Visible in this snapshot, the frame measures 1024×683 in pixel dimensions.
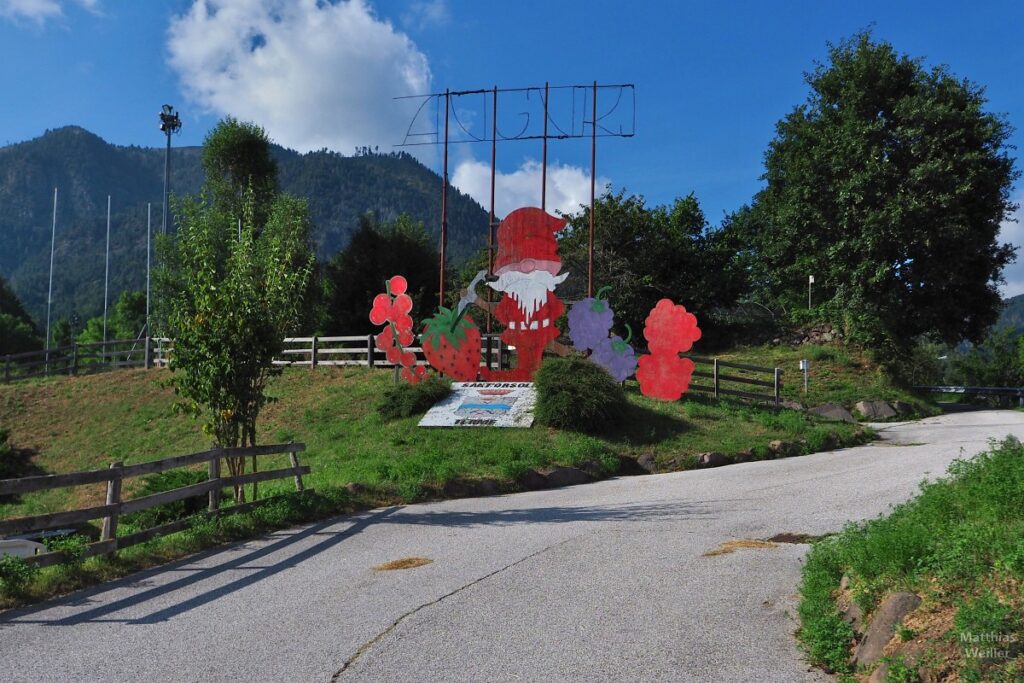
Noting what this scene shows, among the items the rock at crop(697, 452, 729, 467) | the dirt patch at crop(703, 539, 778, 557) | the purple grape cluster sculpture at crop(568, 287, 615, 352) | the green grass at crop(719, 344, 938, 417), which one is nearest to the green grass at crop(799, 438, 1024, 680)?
the dirt patch at crop(703, 539, 778, 557)

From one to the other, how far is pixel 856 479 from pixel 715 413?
7853 mm

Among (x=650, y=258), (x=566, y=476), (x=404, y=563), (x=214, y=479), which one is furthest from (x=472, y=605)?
(x=650, y=258)

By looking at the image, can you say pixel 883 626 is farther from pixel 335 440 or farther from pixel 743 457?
pixel 335 440

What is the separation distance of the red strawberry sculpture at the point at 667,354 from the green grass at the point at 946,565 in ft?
48.7

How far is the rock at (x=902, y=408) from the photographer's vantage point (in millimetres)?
24547

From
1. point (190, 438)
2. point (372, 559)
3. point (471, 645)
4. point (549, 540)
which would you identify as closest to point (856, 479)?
point (549, 540)

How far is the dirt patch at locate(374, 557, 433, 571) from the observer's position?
815 centimetres

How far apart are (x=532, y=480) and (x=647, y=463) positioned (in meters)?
3.21

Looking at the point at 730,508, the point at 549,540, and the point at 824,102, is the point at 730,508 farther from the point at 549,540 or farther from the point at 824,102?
the point at 824,102

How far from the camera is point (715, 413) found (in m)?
20.4

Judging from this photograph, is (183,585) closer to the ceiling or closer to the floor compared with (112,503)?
closer to the floor

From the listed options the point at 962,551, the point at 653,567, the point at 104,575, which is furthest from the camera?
the point at 104,575

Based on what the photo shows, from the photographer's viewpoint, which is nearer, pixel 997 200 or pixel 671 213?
pixel 997 200

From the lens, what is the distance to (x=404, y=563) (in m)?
8.33
